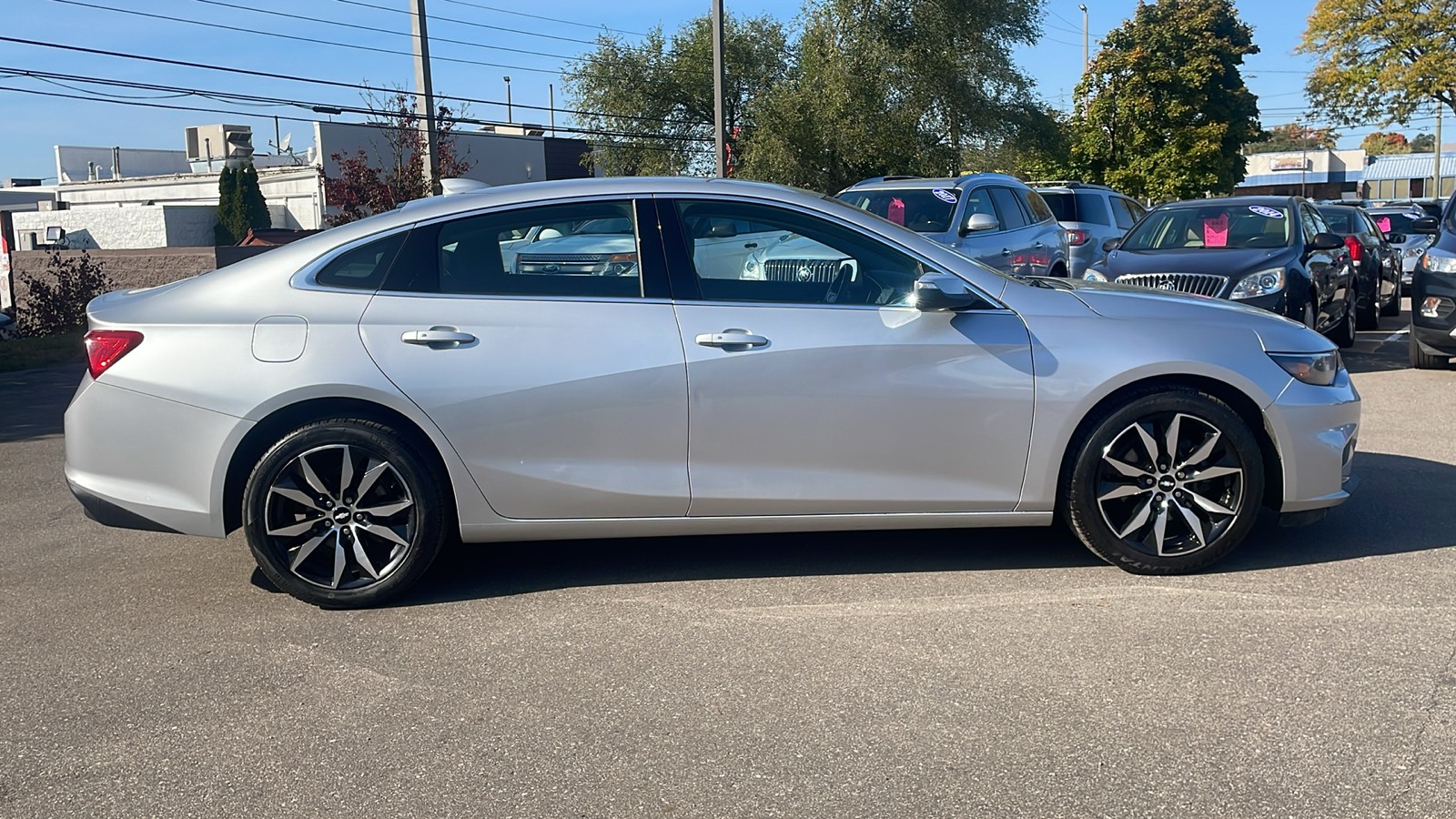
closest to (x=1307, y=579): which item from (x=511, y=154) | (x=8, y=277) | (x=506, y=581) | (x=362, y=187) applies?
(x=506, y=581)

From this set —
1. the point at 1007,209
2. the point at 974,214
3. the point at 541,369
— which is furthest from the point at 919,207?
the point at 541,369

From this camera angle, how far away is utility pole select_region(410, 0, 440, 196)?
2114 centimetres

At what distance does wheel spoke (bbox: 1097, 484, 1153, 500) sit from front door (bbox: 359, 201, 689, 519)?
1690 mm

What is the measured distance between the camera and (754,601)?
4.84 metres

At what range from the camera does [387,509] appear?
187 inches

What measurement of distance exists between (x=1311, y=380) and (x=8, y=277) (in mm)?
19524

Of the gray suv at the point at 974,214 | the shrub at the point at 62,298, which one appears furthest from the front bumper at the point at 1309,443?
the shrub at the point at 62,298

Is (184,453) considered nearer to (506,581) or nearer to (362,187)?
(506,581)

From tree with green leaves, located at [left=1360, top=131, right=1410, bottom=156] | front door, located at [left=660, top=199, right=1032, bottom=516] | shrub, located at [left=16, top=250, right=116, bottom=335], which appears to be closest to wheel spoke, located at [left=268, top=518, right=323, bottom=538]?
front door, located at [left=660, top=199, right=1032, bottom=516]

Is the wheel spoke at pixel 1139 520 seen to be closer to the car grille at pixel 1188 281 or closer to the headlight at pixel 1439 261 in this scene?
the car grille at pixel 1188 281

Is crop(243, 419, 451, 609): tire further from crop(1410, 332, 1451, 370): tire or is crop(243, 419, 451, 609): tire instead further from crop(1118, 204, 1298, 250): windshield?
crop(1410, 332, 1451, 370): tire

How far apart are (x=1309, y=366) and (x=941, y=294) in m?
1.61

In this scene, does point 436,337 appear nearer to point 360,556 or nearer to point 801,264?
point 360,556

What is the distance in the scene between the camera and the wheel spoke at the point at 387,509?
4.75 meters
